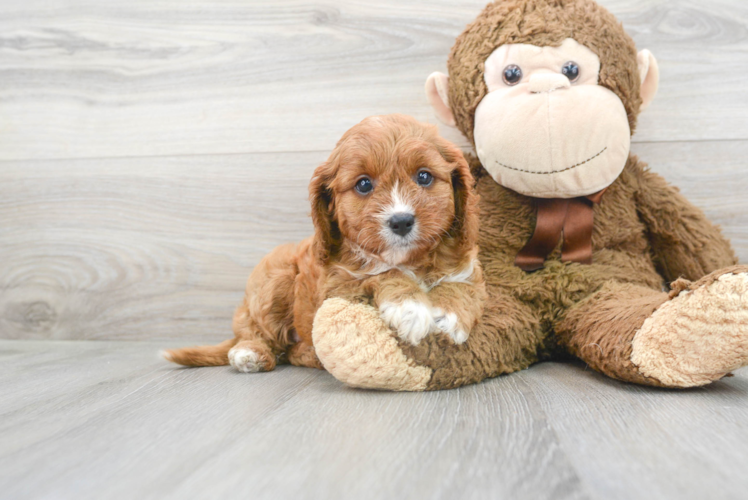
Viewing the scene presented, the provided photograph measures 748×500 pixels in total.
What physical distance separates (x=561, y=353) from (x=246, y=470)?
103cm

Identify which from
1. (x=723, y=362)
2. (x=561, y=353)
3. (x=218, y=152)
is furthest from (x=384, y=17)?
(x=723, y=362)

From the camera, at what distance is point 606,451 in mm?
858

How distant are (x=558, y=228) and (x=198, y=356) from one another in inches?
44.3

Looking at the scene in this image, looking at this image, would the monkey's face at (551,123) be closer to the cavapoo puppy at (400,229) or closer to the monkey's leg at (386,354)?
the cavapoo puppy at (400,229)

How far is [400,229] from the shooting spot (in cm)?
117

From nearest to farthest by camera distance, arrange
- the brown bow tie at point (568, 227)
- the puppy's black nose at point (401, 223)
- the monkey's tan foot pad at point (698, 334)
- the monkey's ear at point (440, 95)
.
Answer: the monkey's tan foot pad at point (698, 334)
the puppy's black nose at point (401, 223)
the brown bow tie at point (568, 227)
the monkey's ear at point (440, 95)

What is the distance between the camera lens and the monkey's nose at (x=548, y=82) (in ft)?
4.63

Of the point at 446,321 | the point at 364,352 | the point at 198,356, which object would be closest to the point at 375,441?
the point at 364,352

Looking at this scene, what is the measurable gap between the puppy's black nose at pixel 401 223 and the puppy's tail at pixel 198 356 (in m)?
0.78

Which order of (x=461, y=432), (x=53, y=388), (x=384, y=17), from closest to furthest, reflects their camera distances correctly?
(x=461, y=432) → (x=53, y=388) → (x=384, y=17)

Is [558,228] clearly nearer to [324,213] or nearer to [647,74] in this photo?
[647,74]

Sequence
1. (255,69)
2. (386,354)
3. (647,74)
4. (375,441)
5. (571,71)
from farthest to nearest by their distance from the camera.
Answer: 1. (255,69)
2. (647,74)
3. (571,71)
4. (386,354)
5. (375,441)

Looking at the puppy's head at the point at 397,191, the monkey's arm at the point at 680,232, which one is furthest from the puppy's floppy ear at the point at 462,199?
the monkey's arm at the point at 680,232

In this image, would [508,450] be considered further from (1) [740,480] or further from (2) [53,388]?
(2) [53,388]
